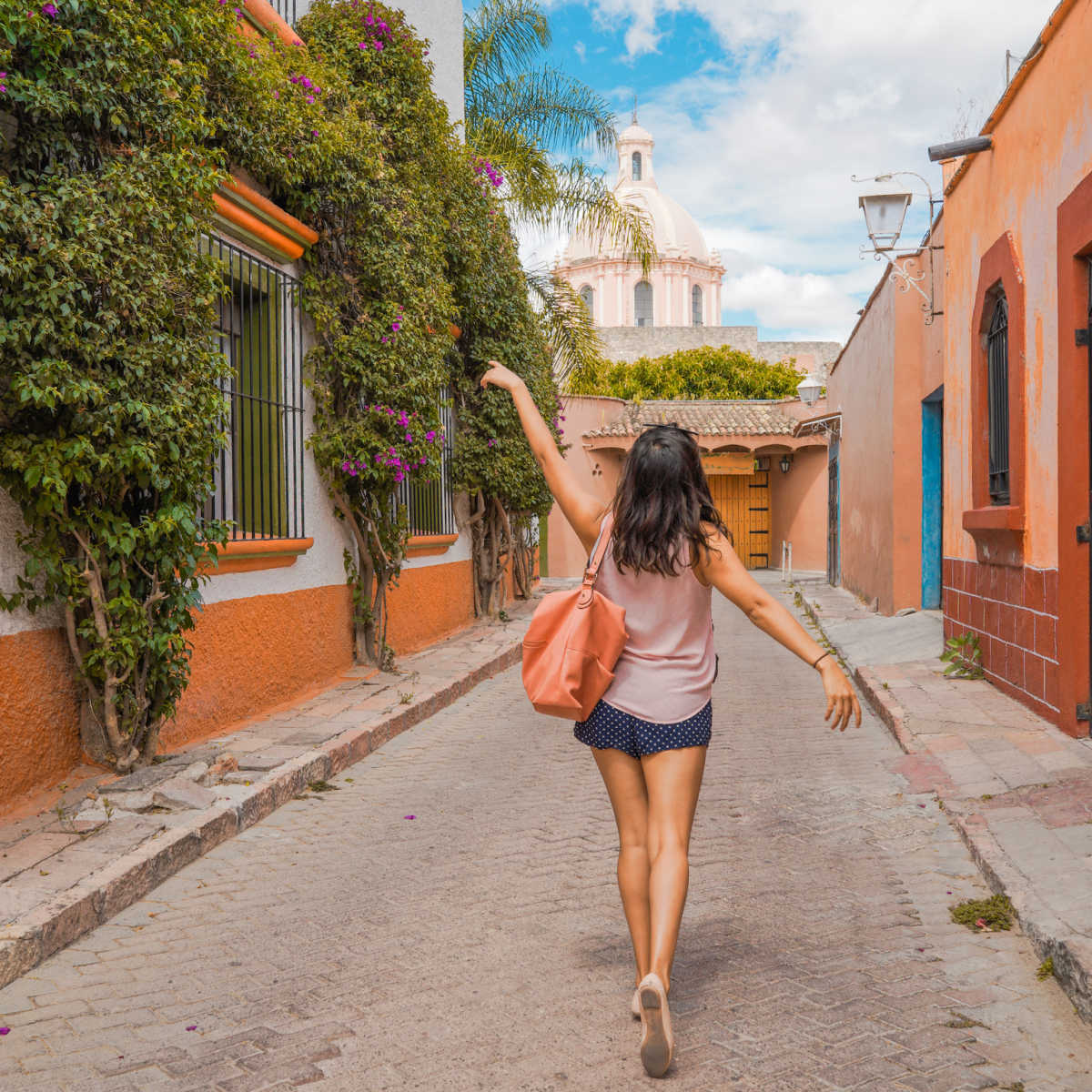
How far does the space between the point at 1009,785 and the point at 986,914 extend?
1.77 meters

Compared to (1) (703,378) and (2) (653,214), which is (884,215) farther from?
(2) (653,214)

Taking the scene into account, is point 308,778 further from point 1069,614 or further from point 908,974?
point 1069,614

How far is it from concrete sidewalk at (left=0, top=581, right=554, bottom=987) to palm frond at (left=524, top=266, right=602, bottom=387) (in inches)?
384

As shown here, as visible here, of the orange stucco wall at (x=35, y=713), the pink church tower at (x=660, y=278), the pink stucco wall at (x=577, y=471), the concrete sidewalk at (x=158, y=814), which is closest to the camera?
the concrete sidewalk at (x=158, y=814)

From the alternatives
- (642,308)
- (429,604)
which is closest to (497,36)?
(429,604)

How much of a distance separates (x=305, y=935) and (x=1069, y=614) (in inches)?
198

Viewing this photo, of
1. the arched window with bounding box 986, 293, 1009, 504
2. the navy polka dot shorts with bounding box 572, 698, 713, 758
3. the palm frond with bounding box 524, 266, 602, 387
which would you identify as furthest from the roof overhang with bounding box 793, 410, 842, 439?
the navy polka dot shorts with bounding box 572, 698, 713, 758

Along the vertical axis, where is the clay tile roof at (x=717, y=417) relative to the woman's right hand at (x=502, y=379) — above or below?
above

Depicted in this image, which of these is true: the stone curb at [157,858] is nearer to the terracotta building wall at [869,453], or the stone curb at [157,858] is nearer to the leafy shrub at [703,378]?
the terracotta building wall at [869,453]

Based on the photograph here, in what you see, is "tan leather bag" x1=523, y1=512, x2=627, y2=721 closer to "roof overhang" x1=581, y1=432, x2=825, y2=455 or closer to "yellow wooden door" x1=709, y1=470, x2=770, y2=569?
"roof overhang" x1=581, y1=432, x2=825, y2=455

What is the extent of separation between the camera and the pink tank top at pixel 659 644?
3.21 metres

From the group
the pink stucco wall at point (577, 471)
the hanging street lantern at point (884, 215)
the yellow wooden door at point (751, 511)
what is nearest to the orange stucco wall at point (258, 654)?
the hanging street lantern at point (884, 215)

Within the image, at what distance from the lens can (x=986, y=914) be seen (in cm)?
418

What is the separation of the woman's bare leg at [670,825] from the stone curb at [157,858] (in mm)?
2170
